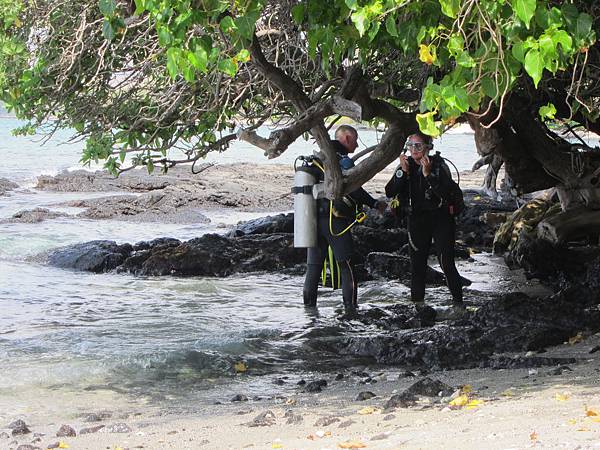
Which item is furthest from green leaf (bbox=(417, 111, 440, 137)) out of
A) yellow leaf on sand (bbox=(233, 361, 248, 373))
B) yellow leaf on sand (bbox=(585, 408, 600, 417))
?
yellow leaf on sand (bbox=(233, 361, 248, 373))

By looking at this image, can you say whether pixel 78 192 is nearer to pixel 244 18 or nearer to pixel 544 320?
pixel 544 320

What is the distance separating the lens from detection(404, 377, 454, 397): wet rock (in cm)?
576

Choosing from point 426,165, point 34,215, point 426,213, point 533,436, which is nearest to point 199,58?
point 533,436

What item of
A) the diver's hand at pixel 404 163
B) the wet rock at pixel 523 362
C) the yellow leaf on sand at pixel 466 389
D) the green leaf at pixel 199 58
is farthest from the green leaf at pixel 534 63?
the diver's hand at pixel 404 163

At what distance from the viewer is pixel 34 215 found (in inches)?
828

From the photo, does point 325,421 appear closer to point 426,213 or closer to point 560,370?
point 560,370

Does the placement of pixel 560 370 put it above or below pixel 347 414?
above

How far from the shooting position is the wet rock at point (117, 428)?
5648mm

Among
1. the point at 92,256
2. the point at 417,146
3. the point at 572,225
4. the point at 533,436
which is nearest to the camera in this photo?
the point at 533,436

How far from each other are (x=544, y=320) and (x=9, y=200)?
20.1 m

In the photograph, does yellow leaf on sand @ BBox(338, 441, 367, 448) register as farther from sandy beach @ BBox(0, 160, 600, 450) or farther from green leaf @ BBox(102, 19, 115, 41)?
green leaf @ BBox(102, 19, 115, 41)

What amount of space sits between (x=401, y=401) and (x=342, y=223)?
12.5 ft

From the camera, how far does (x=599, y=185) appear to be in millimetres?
10406

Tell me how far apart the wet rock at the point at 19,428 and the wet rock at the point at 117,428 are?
53 cm
